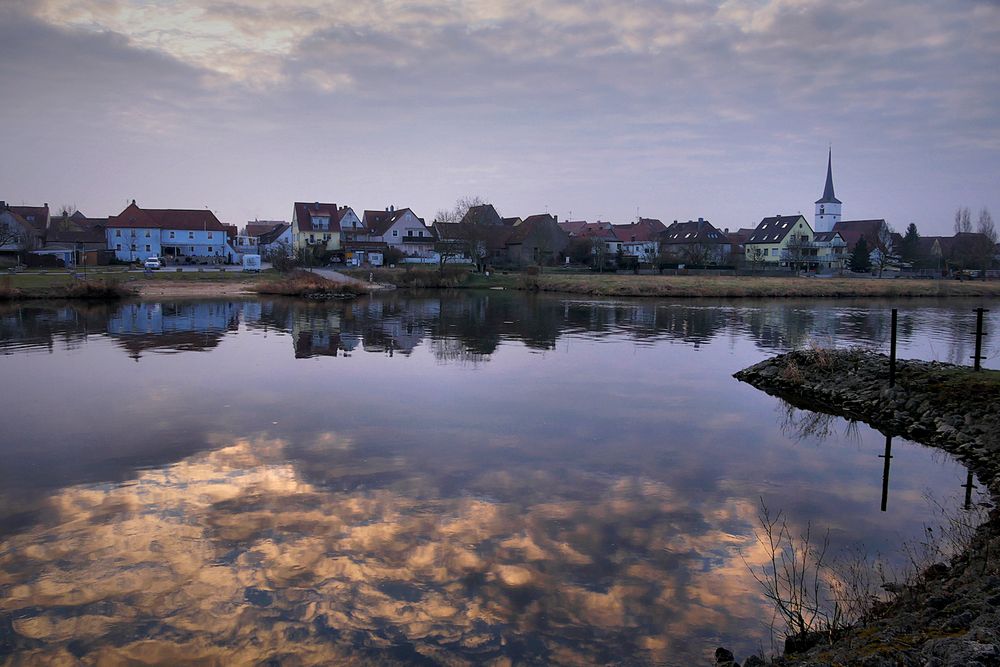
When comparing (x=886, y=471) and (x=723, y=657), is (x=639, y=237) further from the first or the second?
(x=723, y=657)

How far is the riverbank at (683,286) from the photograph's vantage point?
5509cm

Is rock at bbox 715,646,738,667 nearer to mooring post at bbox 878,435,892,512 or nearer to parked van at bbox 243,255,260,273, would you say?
mooring post at bbox 878,435,892,512

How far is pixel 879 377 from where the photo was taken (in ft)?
54.2

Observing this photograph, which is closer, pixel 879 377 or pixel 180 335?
pixel 879 377

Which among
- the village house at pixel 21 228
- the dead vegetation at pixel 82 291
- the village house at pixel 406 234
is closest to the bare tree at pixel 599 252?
the village house at pixel 406 234

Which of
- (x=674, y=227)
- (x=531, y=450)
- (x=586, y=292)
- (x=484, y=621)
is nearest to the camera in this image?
(x=484, y=621)

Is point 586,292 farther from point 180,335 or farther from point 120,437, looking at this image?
point 120,437

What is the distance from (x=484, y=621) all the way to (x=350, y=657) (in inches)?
50.1

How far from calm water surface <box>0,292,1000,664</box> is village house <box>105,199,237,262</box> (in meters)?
62.4

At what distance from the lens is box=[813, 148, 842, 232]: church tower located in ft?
383

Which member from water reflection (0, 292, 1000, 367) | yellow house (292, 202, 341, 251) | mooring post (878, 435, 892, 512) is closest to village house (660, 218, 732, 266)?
water reflection (0, 292, 1000, 367)

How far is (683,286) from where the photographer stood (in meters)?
57.0

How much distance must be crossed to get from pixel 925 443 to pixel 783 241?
9159 centimetres

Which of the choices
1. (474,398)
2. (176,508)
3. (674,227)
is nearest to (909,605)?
(176,508)
